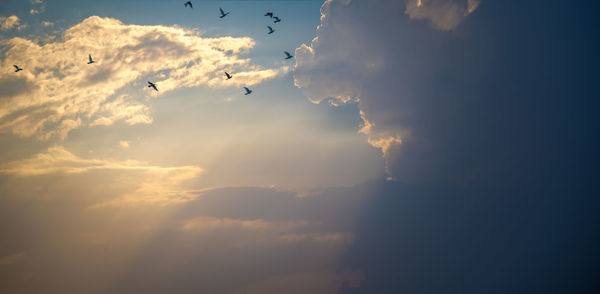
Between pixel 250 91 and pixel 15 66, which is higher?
pixel 250 91

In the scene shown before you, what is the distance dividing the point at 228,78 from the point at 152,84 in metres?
14.8

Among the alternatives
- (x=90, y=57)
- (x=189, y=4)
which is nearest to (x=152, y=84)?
(x=90, y=57)

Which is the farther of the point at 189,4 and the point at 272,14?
the point at 272,14

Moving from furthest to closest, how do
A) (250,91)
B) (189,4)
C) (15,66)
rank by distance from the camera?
(250,91)
(15,66)
(189,4)

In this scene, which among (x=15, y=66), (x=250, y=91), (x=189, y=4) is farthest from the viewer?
(x=250, y=91)

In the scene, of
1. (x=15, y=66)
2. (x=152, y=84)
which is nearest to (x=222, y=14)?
(x=152, y=84)

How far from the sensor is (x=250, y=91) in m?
57.4

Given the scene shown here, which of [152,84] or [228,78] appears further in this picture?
[228,78]

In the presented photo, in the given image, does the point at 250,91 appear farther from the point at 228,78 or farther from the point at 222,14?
the point at 222,14

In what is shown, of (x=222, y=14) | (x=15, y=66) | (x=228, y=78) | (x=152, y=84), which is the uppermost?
(x=222, y=14)

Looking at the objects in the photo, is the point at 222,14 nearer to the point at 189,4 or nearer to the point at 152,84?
the point at 189,4

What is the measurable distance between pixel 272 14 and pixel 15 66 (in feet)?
175

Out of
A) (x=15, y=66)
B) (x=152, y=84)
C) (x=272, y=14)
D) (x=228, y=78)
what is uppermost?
(x=272, y=14)

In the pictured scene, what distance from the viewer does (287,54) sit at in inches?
2291
